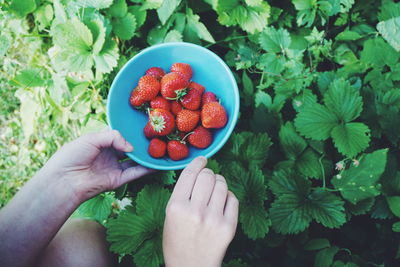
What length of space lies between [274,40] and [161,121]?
62 centimetres

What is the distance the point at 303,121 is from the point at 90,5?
101cm

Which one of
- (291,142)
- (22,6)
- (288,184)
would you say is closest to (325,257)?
(288,184)

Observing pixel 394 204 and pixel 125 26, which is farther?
pixel 125 26

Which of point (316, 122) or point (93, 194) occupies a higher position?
point (316, 122)

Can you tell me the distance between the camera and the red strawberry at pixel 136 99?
127cm

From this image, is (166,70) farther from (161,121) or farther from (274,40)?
(274,40)

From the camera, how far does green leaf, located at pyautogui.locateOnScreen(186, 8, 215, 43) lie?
147 cm

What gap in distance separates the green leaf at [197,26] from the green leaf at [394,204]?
3.19 ft

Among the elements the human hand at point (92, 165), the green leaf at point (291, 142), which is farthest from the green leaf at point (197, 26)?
the human hand at point (92, 165)

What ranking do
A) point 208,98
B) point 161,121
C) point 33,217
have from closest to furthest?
point 33,217 < point 161,121 < point 208,98

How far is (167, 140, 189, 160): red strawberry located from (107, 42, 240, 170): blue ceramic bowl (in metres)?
0.02

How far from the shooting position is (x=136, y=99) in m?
1.27

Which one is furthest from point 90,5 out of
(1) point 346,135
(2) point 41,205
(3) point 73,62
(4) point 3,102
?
(1) point 346,135

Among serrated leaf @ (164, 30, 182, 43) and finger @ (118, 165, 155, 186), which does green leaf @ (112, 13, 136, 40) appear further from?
finger @ (118, 165, 155, 186)
